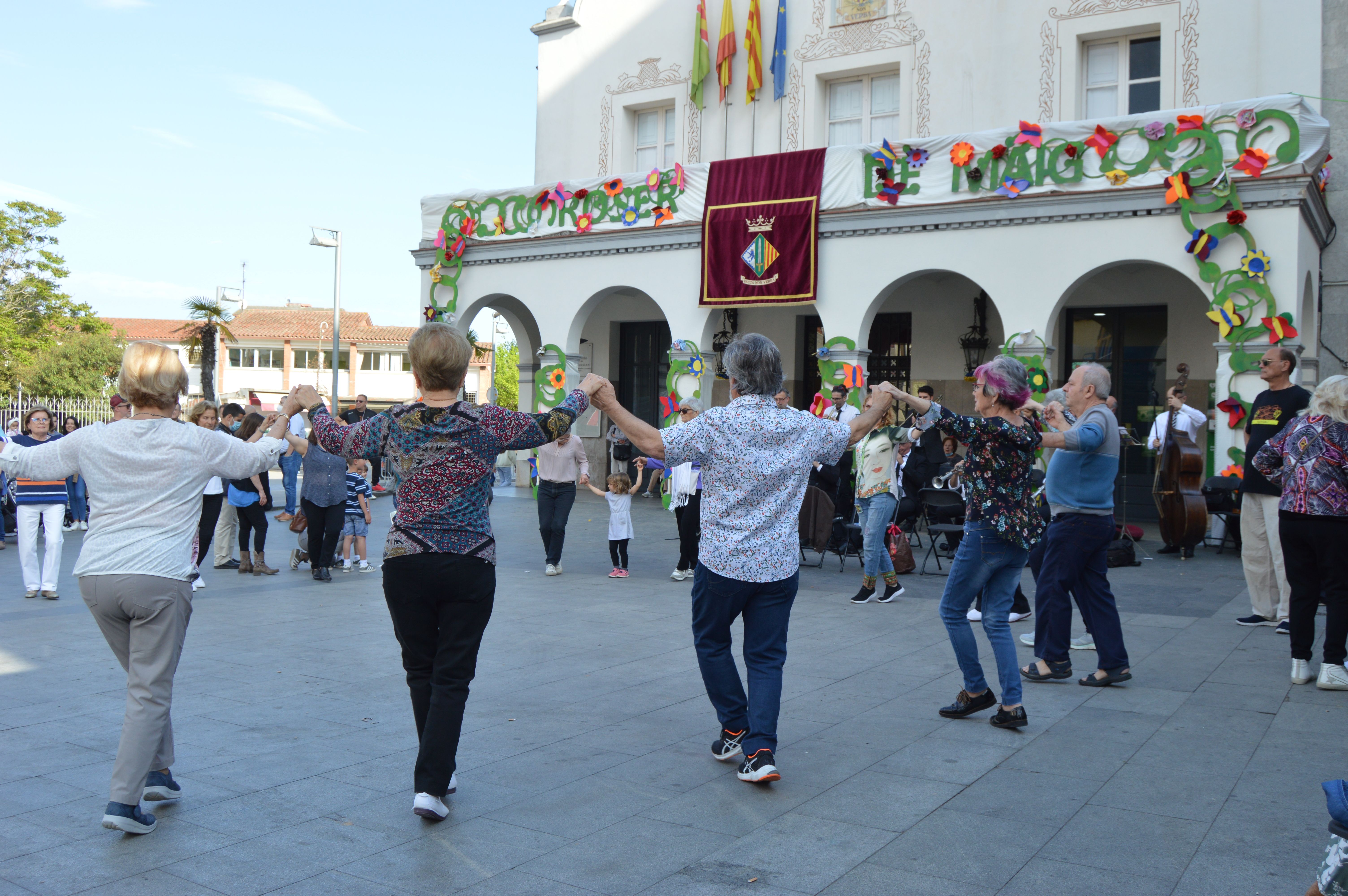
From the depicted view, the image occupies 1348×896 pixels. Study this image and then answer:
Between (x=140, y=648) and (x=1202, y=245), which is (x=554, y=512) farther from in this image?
(x=1202, y=245)

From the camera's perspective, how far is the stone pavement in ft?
11.6

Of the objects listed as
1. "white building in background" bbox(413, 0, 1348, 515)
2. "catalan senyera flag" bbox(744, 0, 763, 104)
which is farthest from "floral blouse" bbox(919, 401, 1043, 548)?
"catalan senyera flag" bbox(744, 0, 763, 104)

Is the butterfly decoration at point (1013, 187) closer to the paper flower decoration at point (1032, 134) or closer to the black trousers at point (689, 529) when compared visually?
the paper flower decoration at point (1032, 134)

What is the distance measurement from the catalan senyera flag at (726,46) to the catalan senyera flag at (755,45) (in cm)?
26

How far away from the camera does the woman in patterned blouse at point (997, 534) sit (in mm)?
5293

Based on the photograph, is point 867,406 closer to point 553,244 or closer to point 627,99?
point 553,244

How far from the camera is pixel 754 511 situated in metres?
4.41

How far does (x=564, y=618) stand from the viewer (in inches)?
336

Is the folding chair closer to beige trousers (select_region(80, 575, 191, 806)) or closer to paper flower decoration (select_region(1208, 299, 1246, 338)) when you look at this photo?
paper flower decoration (select_region(1208, 299, 1246, 338))

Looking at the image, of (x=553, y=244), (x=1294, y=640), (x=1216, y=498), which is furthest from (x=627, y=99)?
(x=1294, y=640)

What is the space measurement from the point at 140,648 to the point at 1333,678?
608cm

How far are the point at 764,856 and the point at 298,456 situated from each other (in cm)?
1618

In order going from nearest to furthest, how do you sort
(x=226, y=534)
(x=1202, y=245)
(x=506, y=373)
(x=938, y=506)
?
(x=938, y=506) < (x=226, y=534) < (x=1202, y=245) < (x=506, y=373)

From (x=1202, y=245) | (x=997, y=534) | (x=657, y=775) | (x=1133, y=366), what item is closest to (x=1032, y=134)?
(x=1202, y=245)
